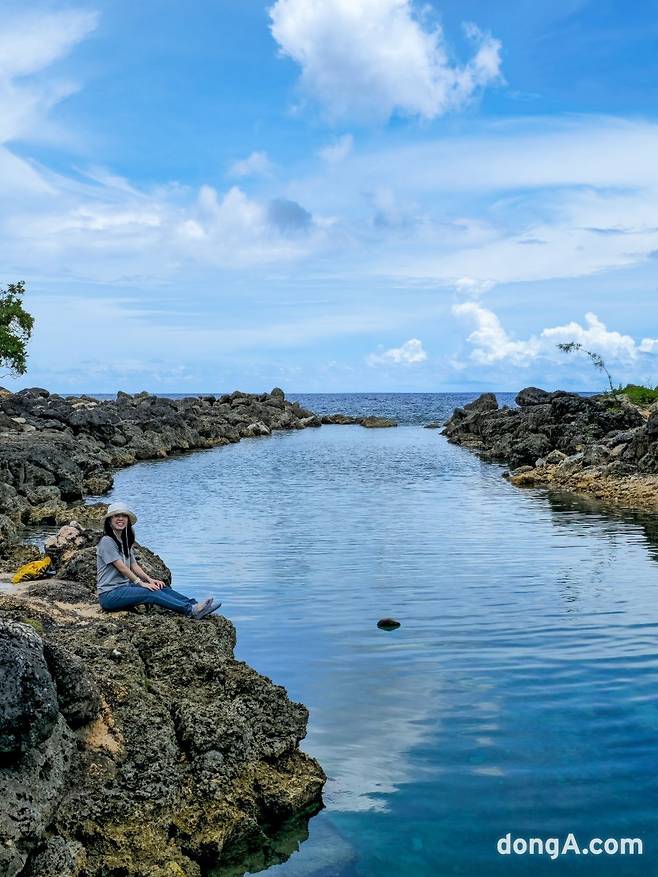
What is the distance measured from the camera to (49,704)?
23.4ft

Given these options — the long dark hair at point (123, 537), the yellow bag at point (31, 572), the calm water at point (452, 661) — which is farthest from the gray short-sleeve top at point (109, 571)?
the yellow bag at point (31, 572)

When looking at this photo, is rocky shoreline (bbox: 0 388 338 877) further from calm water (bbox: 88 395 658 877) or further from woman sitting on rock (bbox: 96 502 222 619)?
calm water (bbox: 88 395 658 877)

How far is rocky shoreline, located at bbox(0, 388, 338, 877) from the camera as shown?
6.96 meters

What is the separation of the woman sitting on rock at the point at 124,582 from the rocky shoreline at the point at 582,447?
70.0 feet

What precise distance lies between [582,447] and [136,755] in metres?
36.7

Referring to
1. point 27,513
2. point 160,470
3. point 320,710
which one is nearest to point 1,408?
point 160,470

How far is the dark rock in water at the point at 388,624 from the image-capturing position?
14992 millimetres

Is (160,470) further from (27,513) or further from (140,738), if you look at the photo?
(140,738)

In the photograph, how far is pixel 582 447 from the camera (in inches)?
1649

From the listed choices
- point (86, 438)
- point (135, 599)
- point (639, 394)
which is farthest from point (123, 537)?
point (639, 394)

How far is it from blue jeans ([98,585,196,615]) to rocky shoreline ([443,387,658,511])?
21423 mm

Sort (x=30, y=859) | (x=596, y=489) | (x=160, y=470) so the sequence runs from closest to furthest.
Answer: (x=30, y=859) < (x=596, y=489) < (x=160, y=470)

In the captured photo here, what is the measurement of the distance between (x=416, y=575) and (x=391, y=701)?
7978mm

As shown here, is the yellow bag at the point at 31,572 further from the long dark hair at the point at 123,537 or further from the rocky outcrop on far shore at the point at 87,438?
the long dark hair at the point at 123,537
